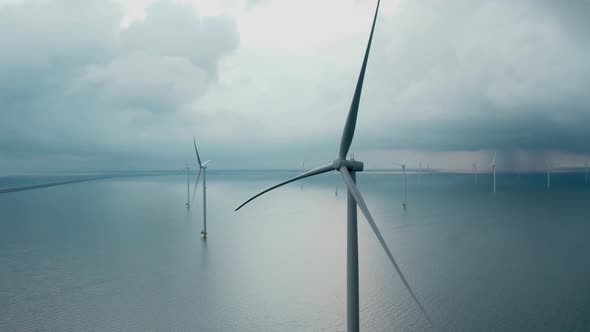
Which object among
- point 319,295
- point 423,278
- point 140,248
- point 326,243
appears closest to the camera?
point 319,295

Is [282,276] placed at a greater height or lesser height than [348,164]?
lesser

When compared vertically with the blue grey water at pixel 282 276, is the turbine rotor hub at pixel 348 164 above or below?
above

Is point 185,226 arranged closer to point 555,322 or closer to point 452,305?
point 452,305

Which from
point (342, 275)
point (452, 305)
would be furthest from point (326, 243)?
point (452, 305)

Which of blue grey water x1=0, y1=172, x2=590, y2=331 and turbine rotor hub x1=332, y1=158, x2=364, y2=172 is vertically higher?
turbine rotor hub x1=332, y1=158, x2=364, y2=172

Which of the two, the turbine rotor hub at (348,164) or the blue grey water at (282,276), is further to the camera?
the blue grey water at (282,276)

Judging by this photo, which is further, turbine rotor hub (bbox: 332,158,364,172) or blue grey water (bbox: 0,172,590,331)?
blue grey water (bbox: 0,172,590,331)

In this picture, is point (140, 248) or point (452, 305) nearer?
point (452, 305)

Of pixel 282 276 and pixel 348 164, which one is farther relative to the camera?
pixel 282 276

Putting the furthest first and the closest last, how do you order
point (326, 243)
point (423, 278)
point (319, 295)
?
point (326, 243)
point (423, 278)
point (319, 295)
